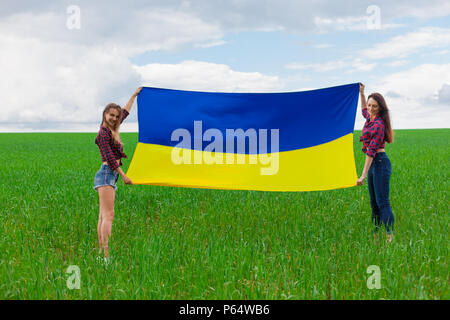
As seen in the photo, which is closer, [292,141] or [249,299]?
[249,299]

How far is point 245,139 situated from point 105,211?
109 inches

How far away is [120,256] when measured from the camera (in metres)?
4.83

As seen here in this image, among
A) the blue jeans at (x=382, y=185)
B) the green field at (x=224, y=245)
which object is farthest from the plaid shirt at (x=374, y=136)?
the green field at (x=224, y=245)

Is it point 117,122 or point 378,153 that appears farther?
point 378,153

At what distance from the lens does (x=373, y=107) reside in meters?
5.08

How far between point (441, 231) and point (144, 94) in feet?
19.9

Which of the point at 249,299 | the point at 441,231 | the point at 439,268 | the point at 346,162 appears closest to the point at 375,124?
the point at 346,162

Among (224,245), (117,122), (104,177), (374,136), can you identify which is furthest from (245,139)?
(104,177)

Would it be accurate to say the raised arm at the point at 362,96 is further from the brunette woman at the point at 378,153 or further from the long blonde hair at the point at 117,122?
the long blonde hair at the point at 117,122

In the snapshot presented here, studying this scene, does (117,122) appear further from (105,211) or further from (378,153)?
(378,153)

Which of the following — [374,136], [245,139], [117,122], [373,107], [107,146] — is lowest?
[107,146]

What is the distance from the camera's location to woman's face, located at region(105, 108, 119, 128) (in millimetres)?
4734

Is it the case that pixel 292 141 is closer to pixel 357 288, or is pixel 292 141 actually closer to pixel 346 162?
pixel 346 162

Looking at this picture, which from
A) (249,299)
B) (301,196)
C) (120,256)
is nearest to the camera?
(249,299)
